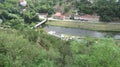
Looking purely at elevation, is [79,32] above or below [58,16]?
below

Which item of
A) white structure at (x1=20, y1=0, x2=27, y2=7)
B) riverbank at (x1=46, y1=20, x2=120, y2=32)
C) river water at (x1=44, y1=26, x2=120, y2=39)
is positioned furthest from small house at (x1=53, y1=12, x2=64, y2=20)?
white structure at (x1=20, y1=0, x2=27, y2=7)

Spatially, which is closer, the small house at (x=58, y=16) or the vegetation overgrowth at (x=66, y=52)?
the vegetation overgrowth at (x=66, y=52)

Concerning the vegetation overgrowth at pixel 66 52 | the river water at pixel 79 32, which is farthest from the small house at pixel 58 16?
the vegetation overgrowth at pixel 66 52

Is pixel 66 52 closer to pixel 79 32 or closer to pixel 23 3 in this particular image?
pixel 79 32

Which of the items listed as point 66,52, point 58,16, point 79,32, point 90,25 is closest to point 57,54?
point 66,52

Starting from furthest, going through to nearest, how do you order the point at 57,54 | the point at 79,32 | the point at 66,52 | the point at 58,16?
the point at 58,16 → the point at 79,32 → the point at 66,52 → the point at 57,54

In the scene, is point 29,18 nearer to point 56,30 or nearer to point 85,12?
point 56,30

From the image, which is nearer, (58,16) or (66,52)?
(66,52)

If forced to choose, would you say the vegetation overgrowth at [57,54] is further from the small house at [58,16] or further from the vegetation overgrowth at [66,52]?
the small house at [58,16]

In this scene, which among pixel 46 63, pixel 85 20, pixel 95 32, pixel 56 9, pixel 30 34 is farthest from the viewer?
pixel 56 9

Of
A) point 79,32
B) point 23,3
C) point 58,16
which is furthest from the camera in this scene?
point 23,3

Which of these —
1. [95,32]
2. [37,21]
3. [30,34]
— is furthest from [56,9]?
[30,34]
